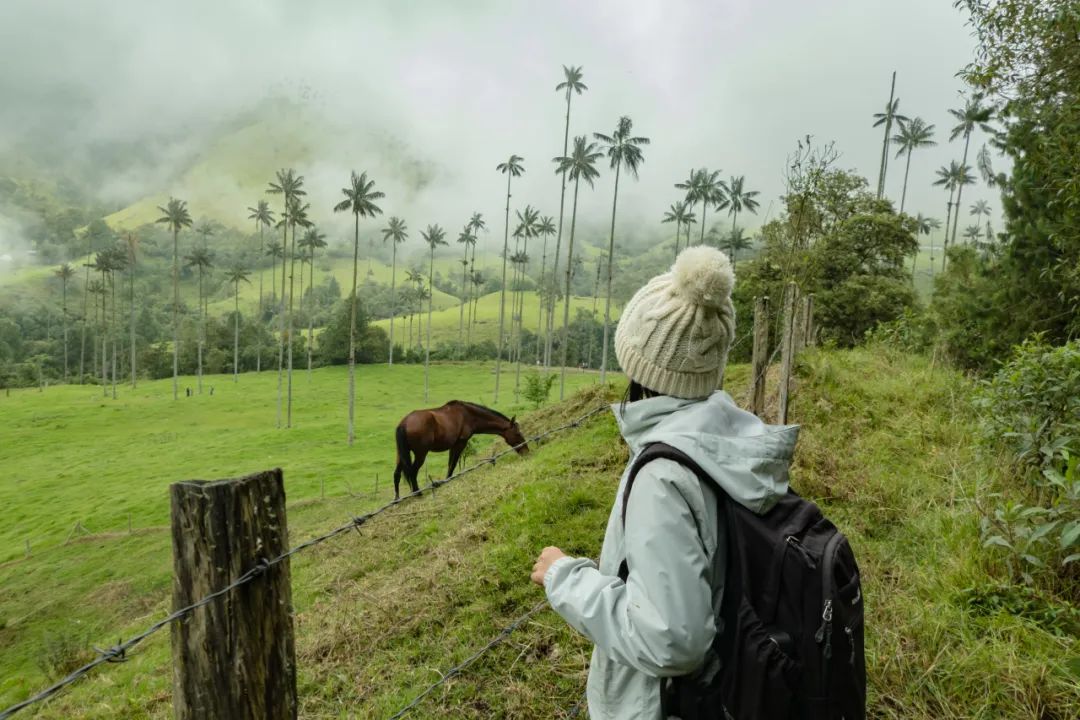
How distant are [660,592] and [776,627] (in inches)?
12.0

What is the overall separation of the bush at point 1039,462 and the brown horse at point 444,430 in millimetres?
8189

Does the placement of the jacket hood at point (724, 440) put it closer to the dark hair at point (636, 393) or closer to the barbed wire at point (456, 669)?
the dark hair at point (636, 393)

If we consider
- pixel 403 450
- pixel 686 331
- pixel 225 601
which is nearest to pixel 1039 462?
pixel 686 331

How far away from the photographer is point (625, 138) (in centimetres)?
4200

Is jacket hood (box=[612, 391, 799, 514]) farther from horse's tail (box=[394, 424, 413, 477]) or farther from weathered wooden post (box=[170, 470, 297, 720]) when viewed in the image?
horse's tail (box=[394, 424, 413, 477])

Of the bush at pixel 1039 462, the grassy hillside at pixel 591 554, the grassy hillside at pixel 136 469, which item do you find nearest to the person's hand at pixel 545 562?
the grassy hillside at pixel 591 554

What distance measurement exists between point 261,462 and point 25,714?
2362 cm

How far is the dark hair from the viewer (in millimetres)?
1718

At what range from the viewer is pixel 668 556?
1.31 metres

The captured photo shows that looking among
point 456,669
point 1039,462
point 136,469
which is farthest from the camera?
point 136,469

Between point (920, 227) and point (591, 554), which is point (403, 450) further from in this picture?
point (920, 227)

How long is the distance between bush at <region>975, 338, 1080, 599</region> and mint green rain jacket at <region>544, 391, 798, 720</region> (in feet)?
7.50

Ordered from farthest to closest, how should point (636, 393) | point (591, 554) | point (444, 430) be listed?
point (444, 430) → point (591, 554) → point (636, 393)

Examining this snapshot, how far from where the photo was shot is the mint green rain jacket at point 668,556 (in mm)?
1307
